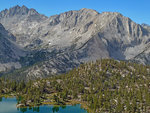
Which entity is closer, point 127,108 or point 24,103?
point 127,108

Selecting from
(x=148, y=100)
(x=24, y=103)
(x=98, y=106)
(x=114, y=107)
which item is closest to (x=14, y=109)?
(x=24, y=103)

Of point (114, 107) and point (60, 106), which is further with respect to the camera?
point (60, 106)

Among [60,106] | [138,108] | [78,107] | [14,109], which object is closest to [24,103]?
[14,109]

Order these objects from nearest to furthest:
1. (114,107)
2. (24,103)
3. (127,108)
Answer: (127,108) → (114,107) → (24,103)

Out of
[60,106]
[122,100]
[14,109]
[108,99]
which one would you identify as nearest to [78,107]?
[60,106]

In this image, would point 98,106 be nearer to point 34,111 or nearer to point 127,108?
point 127,108

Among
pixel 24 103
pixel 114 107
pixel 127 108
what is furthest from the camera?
pixel 24 103

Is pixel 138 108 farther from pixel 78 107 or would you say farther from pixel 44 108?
pixel 44 108
